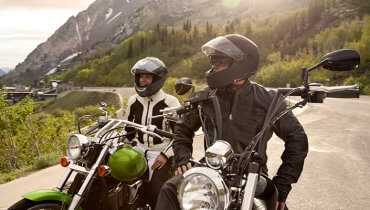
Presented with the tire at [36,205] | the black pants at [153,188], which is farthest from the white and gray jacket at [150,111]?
the tire at [36,205]

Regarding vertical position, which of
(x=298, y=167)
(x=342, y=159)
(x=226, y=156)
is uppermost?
(x=226, y=156)

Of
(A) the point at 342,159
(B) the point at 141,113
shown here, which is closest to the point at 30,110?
(A) the point at 342,159

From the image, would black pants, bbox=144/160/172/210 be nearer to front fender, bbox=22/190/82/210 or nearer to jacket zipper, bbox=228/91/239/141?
front fender, bbox=22/190/82/210

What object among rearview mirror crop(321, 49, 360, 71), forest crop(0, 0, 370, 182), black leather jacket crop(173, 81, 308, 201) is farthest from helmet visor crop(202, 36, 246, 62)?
forest crop(0, 0, 370, 182)

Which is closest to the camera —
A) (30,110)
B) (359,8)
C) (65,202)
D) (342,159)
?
(65,202)

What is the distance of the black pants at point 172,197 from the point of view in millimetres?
2506

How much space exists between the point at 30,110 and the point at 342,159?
45.8ft

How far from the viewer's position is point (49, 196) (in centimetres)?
339

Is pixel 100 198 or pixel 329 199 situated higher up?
pixel 100 198

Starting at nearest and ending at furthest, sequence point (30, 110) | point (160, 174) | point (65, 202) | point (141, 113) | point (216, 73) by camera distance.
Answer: point (216, 73) < point (65, 202) < point (160, 174) < point (141, 113) < point (30, 110)

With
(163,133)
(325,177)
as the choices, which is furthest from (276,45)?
(163,133)

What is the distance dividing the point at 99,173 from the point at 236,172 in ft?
5.26

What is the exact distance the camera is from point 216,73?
2914 millimetres

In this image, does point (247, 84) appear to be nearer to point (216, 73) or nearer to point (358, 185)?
point (216, 73)
